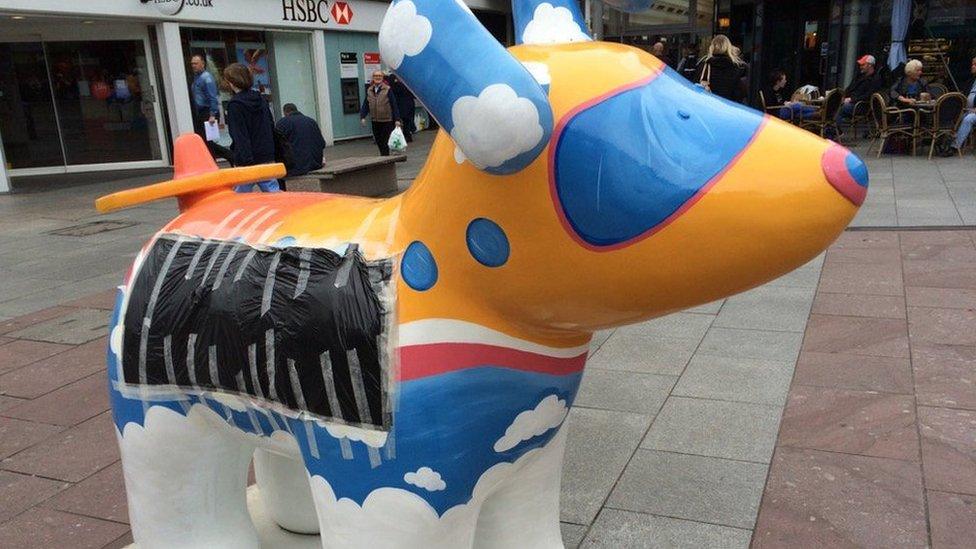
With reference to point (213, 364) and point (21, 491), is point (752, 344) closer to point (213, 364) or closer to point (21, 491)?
point (213, 364)

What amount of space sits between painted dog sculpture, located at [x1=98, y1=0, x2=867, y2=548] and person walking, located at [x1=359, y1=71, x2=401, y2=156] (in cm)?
1032

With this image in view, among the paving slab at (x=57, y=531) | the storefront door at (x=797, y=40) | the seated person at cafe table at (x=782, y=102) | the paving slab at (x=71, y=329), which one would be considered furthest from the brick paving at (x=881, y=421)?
the storefront door at (x=797, y=40)

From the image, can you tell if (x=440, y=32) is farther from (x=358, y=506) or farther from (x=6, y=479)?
(x=6, y=479)

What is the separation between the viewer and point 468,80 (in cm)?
122

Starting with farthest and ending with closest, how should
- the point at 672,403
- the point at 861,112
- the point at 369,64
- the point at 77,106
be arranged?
the point at 369,64, the point at 77,106, the point at 861,112, the point at 672,403

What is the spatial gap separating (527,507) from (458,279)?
0.78m

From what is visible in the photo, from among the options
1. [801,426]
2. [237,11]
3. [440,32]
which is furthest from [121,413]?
[237,11]

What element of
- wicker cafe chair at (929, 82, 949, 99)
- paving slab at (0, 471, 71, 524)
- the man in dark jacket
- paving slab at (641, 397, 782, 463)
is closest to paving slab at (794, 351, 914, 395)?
paving slab at (641, 397, 782, 463)

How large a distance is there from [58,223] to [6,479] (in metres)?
6.71

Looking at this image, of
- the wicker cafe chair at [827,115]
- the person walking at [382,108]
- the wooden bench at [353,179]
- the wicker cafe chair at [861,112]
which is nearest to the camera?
the wooden bench at [353,179]

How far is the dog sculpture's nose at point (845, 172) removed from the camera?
1.30 meters

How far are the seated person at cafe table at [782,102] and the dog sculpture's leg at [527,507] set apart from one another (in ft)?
38.4

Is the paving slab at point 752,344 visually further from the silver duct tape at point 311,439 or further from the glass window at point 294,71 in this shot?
the glass window at point 294,71

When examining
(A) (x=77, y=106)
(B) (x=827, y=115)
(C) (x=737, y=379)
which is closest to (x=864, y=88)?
(B) (x=827, y=115)
